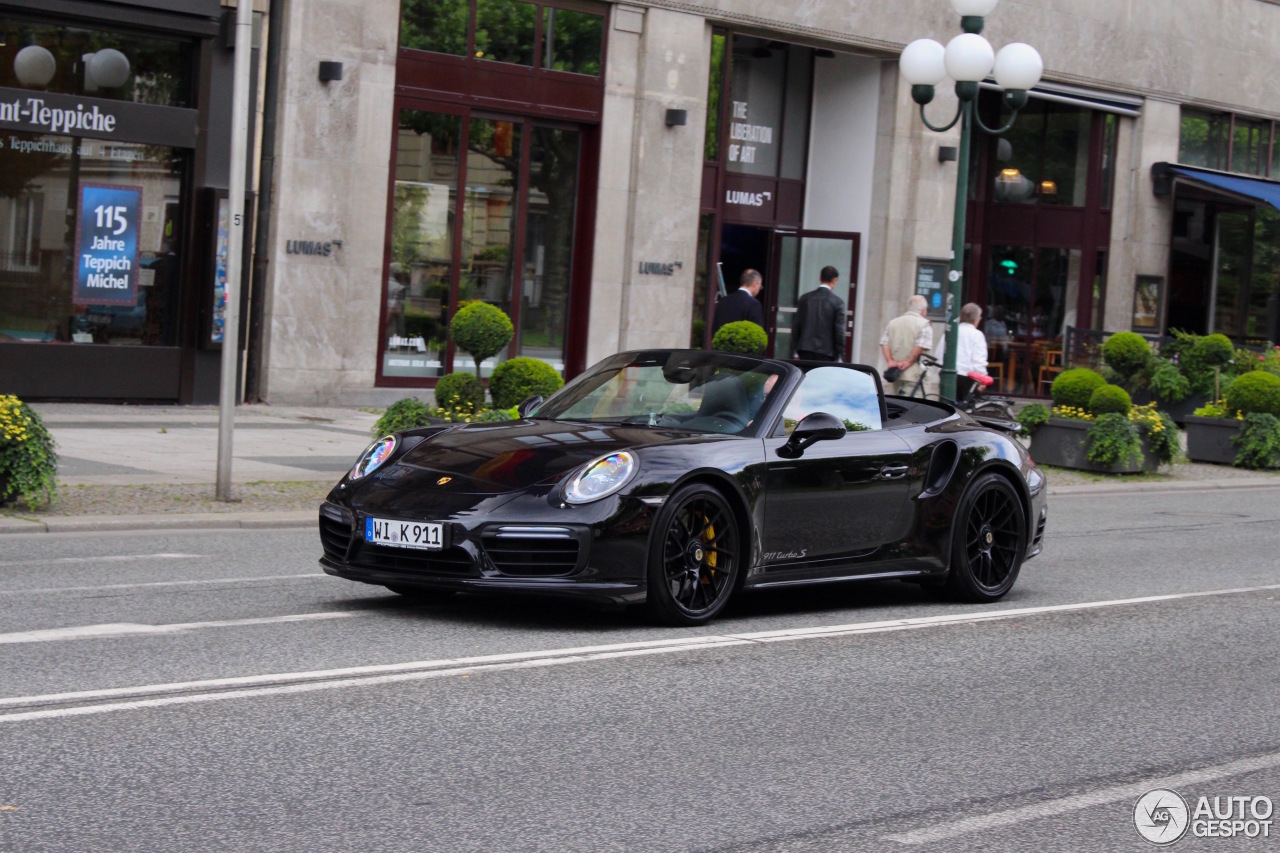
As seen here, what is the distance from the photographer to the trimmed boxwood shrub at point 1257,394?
22.2 meters

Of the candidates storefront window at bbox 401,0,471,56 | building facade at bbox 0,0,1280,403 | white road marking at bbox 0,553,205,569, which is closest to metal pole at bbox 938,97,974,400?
building facade at bbox 0,0,1280,403

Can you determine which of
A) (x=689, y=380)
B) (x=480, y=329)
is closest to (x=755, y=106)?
(x=480, y=329)

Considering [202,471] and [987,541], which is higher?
[987,541]

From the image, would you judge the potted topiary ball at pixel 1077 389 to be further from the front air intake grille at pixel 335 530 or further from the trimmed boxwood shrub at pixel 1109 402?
the front air intake grille at pixel 335 530

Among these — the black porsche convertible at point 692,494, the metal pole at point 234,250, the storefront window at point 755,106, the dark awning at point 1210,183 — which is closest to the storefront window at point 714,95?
the storefront window at point 755,106

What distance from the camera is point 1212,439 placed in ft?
74.3

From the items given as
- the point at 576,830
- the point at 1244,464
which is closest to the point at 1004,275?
the point at 1244,464

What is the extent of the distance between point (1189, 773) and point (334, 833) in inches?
119

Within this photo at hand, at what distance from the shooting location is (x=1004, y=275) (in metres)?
32.7

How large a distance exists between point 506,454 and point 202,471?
6887mm

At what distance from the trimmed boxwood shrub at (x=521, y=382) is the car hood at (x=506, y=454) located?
6064 mm

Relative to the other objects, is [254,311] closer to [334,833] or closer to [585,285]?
[585,285]

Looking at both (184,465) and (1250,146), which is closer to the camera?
(184,465)

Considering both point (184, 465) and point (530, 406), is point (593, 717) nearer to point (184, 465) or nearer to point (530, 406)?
point (530, 406)
